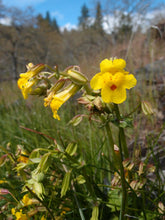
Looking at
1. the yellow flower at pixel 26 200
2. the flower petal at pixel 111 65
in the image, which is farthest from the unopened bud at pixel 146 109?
the yellow flower at pixel 26 200

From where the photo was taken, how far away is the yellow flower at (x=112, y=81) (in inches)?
22.9

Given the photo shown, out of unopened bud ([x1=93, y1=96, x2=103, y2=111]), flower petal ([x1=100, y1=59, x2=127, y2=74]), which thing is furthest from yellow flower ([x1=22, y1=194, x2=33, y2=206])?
flower petal ([x1=100, y1=59, x2=127, y2=74])

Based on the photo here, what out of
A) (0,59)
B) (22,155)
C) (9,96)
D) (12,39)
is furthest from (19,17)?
(22,155)

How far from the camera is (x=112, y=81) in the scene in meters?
0.60

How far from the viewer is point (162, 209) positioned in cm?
84

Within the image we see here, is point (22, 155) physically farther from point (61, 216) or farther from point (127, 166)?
point (127, 166)

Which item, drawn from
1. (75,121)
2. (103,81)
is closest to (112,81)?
(103,81)

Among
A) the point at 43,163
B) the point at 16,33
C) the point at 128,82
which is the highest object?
the point at 16,33

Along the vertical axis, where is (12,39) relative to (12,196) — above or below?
above

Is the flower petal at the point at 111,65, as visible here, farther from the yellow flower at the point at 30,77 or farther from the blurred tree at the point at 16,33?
the blurred tree at the point at 16,33

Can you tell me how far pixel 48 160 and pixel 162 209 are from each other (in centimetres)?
55

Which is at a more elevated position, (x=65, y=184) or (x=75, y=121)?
(x=75, y=121)

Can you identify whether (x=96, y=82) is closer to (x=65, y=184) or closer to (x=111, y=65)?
(x=111, y=65)

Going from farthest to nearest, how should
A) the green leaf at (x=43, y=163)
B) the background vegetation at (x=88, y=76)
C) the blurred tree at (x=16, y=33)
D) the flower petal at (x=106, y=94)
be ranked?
the blurred tree at (x=16, y=33) < the background vegetation at (x=88, y=76) < the green leaf at (x=43, y=163) < the flower petal at (x=106, y=94)
